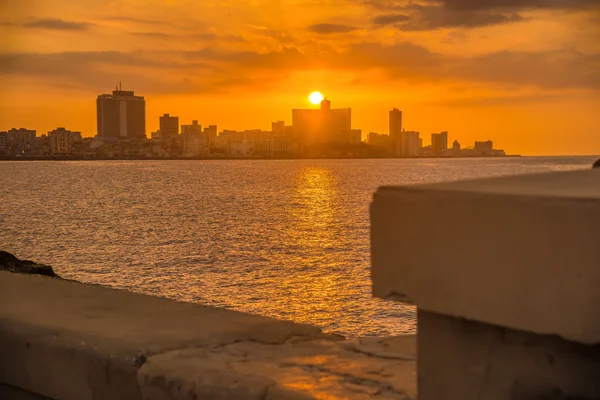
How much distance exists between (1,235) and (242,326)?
188ft

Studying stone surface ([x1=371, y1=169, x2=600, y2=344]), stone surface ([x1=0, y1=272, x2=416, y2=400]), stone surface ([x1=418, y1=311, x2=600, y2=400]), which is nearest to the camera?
stone surface ([x1=371, y1=169, x2=600, y2=344])

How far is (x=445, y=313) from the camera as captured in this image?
1555 mm

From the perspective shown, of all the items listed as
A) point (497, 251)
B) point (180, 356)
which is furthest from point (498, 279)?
point (180, 356)

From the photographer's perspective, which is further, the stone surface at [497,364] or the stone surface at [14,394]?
the stone surface at [14,394]

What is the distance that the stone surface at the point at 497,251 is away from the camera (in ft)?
4.45

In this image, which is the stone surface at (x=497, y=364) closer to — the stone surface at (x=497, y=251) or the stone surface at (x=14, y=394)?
the stone surface at (x=497, y=251)

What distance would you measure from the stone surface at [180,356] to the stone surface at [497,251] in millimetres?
702

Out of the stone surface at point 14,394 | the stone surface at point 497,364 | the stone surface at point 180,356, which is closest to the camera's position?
the stone surface at point 497,364

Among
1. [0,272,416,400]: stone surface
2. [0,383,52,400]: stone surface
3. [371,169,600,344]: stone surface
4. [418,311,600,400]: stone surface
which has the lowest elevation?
[0,383,52,400]: stone surface

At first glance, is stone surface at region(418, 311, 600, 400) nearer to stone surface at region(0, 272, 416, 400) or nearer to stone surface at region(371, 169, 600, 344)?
stone surface at region(371, 169, 600, 344)

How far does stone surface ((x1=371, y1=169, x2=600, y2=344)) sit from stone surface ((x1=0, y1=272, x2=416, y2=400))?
0.70 m

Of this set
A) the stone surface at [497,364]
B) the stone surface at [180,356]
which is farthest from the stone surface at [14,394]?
the stone surface at [497,364]

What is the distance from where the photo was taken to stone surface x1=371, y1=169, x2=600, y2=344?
1357mm

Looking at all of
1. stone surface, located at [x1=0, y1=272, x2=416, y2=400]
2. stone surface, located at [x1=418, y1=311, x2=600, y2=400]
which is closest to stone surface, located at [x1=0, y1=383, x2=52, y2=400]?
stone surface, located at [x1=0, y1=272, x2=416, y2=400]
